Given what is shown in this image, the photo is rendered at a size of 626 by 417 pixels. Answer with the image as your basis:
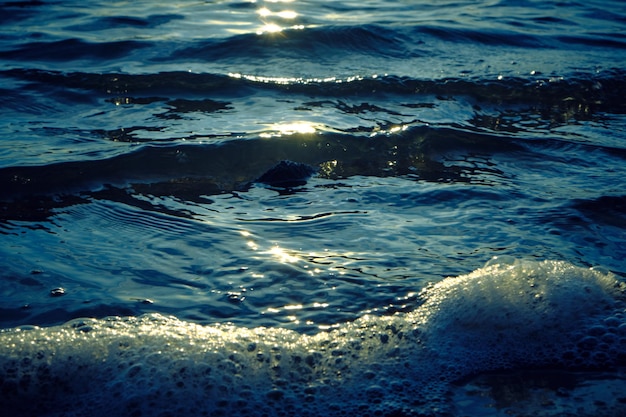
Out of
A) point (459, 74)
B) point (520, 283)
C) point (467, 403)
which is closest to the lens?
point (467, 403)

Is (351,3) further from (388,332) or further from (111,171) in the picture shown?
(388,332)

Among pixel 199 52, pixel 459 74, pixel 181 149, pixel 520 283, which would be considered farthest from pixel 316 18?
pixel 520 283

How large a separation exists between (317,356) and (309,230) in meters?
1.11

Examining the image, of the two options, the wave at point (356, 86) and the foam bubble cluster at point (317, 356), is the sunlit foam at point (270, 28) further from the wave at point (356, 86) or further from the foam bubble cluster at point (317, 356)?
the foam bubble cluster at point (317, 356)

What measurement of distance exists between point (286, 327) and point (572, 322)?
0.96 metres

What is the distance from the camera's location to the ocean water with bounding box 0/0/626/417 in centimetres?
243

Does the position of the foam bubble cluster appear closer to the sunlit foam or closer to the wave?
the wave

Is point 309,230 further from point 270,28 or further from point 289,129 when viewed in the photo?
point 270,28

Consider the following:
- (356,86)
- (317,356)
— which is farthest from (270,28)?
(317,356)

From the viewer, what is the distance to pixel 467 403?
2.34 m

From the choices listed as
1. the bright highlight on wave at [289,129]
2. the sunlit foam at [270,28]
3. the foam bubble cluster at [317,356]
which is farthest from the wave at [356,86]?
the foam bubble cluster at [317,356]

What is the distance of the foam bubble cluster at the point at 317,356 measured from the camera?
91.2 inches

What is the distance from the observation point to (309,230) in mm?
3564

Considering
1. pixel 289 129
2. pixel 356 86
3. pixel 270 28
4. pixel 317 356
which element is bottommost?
pixel 317 356
